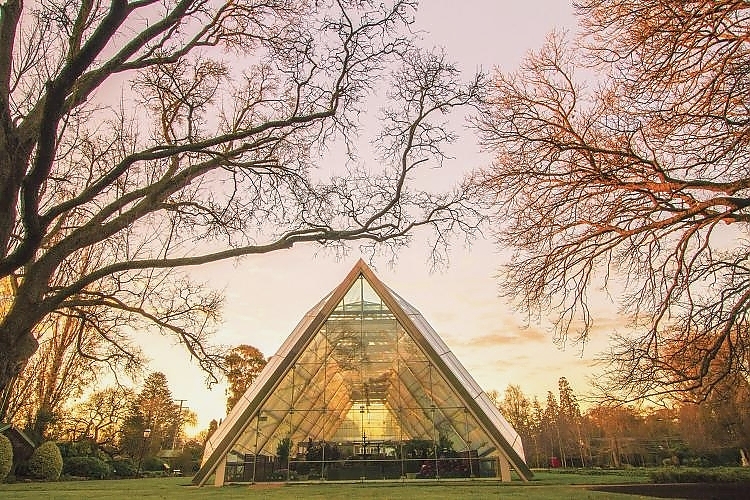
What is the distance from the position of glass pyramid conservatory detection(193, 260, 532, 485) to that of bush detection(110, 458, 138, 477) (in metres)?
16.5

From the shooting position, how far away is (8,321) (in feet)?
17.9

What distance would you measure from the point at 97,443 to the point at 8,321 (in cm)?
2919

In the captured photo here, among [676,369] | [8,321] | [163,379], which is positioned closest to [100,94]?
[8,321]

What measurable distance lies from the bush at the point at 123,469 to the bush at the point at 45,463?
5635 mm

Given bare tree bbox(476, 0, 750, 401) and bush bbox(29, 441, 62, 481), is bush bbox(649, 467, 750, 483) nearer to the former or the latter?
bare tree bbox(476, 0, 750, 401)

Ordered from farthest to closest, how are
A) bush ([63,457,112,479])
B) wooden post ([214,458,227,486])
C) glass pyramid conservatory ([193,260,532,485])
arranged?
bush ([63,457,112,479]) → wooden post ([214,458,227,486]) → glass pyramid conservatory ([193,260,532,485])

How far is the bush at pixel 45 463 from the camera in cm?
2398

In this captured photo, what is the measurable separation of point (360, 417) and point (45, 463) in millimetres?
16855

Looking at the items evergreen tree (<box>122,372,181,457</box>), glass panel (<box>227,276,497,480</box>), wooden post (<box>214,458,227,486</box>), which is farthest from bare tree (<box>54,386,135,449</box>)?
glass panel (<box>227,276,497,480</box>)

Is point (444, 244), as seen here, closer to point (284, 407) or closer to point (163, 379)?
point (284, 407)

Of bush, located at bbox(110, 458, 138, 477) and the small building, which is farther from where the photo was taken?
bush, located at bbox(110, 458, 138, 477)

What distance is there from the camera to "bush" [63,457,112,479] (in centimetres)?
2712

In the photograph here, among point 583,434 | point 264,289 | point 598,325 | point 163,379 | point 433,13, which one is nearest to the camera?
point 433,13

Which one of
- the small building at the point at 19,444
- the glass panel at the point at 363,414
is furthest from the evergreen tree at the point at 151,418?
the glass panel at the point at 363,414
